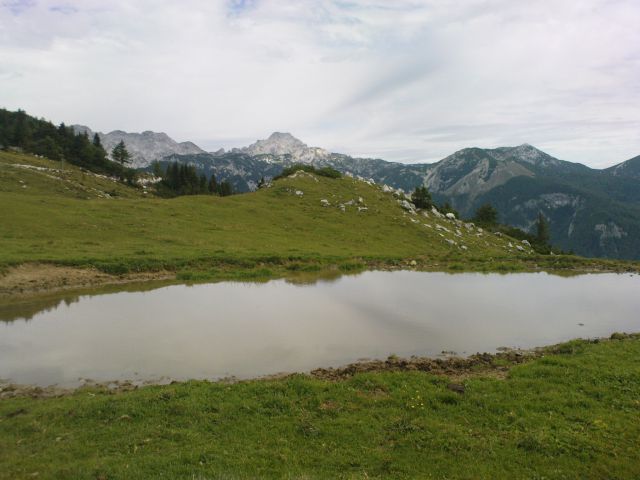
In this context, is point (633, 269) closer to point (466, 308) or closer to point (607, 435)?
point (466, 308)

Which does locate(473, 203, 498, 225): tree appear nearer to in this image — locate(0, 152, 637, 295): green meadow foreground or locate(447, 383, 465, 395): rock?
locate(0, 152, 637, 295): green meadow foreground

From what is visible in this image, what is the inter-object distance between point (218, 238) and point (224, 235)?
83.1 inches

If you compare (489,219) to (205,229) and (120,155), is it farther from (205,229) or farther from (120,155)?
(120,155)

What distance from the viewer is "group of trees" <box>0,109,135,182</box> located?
117750 mm

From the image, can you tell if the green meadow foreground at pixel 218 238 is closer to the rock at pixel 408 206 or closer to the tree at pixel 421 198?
the rock at pixel 408 206

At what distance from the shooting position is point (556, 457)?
34.5 feet

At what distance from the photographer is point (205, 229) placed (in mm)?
50906

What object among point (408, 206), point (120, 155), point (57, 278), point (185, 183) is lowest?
point (57, 278)

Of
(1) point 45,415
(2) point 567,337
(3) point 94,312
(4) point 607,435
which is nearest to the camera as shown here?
(4) point 607,435

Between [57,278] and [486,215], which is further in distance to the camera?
[486,215]

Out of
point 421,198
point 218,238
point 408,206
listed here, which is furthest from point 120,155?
point 218,238

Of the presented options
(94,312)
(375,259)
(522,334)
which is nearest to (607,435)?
(522,334)

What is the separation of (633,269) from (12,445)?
192ft

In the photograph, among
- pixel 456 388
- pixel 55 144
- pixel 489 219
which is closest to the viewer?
pixel 456 388
